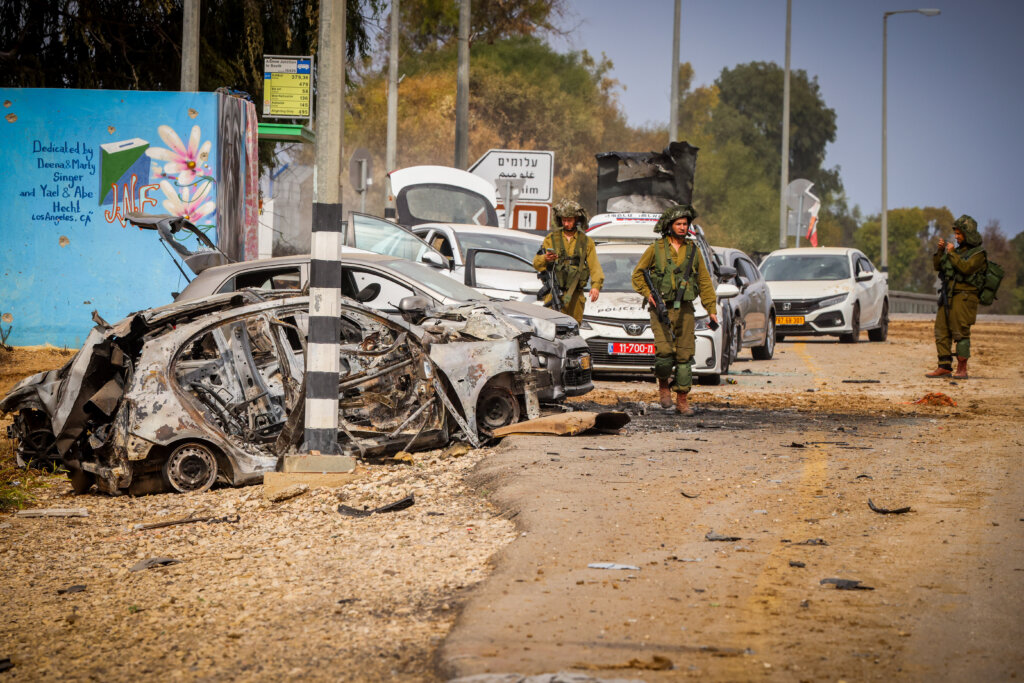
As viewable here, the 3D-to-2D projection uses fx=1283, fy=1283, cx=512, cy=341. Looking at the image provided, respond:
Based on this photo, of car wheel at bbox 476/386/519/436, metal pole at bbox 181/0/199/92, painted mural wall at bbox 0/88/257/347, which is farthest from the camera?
metal pole at bbox 181/0/199/92

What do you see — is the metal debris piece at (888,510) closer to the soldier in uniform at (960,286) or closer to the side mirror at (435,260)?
the side mirror at (435,260)

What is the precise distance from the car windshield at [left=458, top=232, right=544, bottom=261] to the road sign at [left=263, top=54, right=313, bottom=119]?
6711 mm

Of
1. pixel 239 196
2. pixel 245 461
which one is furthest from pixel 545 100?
pixel 245 461

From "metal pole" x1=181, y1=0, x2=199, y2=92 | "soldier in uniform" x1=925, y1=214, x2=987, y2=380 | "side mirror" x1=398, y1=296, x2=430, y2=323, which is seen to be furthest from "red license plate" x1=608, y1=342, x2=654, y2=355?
"metal pole" x1=181, y1=0, x2=199, y2=92

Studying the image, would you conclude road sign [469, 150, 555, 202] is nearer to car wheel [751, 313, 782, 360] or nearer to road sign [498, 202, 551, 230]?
road sign [498, 202, 551, 230]

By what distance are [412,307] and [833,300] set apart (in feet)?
51.7

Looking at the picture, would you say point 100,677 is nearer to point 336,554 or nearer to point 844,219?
point 336,554

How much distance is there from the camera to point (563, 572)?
5.56 m

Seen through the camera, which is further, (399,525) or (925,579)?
(399,525)

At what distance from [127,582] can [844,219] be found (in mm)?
116558

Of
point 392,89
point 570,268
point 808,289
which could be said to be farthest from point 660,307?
point 392,89

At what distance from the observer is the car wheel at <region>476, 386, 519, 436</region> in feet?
31.6

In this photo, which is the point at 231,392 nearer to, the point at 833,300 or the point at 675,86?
the point at 833,300

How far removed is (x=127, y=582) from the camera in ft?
19.8
